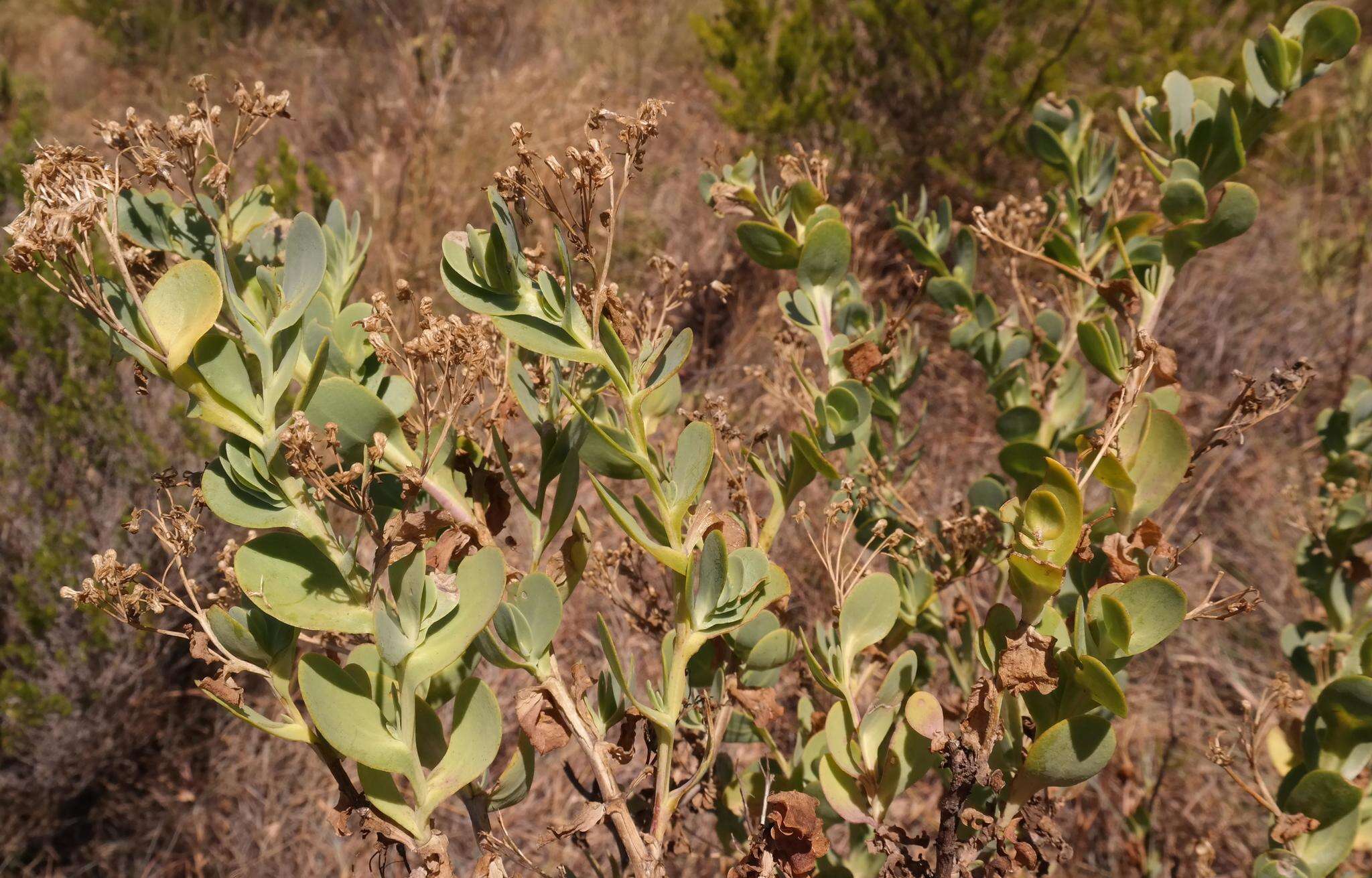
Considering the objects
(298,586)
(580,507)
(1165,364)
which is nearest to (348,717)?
(298,586)

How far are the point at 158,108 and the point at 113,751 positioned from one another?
399 cm

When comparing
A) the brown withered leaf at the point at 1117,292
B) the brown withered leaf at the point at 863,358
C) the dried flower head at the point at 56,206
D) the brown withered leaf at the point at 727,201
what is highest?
the dried flower head at the point at 56,206

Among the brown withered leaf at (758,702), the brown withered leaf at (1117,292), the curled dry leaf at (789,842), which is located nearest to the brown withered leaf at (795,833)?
the curled dry leaf at (789,842)

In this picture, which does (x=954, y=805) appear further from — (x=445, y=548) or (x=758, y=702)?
(x=445, y=548)

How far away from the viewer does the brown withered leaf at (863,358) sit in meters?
0.82

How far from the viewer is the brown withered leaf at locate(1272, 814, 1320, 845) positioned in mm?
800

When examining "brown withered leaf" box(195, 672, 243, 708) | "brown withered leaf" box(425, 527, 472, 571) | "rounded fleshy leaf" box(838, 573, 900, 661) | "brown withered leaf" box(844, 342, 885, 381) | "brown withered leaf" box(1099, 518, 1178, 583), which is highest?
"brown withered leaf" box(844, 342, 885, 381)

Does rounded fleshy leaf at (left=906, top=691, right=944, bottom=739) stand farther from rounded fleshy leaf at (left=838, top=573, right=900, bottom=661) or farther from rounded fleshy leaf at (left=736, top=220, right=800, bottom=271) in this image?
rounded fleshy leaf at (left=736, top=220, right=800, bottom=271)

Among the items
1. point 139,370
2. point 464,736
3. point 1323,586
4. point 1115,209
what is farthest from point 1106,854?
point 139,370

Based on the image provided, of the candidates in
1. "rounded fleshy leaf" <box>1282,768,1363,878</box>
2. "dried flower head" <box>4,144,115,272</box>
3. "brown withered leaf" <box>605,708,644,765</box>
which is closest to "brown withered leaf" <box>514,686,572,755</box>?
"brown withered leaf" <box>605,708,644,765</box>

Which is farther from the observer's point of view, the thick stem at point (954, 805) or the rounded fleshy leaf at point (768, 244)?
the rounded fleshy leaf at point (768, 244)

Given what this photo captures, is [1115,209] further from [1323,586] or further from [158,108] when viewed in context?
[158,108]

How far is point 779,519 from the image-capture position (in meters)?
0.77

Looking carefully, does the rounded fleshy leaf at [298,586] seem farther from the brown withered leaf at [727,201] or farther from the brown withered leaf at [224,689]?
the brown withered leaf at [727,201]
